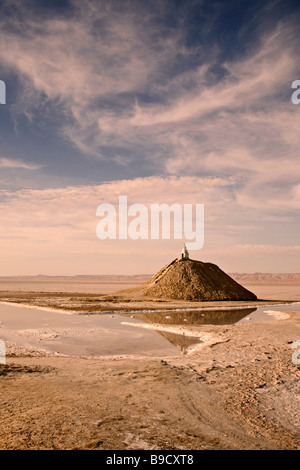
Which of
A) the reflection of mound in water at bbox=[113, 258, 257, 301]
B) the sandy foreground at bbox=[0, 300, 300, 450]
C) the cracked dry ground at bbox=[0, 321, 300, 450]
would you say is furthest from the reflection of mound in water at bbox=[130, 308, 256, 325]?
the reflection of mound in water at bbox=[113, 258, 257, 301]

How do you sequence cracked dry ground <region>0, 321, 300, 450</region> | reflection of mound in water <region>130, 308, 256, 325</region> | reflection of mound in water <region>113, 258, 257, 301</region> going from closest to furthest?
cracked dry ground <region>0, 321, 300, 450</region> → reflection of mound in water <region>130, 308, 256, 325</region> → reflection of mound in water <region>113, 258, 257, 301</region>

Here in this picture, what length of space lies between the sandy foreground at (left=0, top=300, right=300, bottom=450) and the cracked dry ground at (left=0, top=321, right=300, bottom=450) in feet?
0.06

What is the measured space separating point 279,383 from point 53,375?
22.0ft

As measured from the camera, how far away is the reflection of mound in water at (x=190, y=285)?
50625mm

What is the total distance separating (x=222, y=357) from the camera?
1288 cm

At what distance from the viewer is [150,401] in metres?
7.88

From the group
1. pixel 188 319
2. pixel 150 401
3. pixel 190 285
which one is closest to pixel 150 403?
pixel 150 401

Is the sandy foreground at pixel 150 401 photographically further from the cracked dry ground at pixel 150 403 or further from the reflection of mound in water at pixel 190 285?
the reflection of mound in water at pixel 190 285

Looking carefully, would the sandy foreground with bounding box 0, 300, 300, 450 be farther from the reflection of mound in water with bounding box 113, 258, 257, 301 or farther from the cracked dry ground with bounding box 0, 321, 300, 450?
the reflection of mound in water with bounding box 113, 258, 257, 301

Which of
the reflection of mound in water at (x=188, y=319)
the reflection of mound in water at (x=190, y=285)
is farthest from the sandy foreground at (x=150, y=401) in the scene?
the reflection of mound in water at (x=190, y=285)

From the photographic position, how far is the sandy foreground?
592 centimetres

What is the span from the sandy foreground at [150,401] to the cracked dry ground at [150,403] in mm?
19

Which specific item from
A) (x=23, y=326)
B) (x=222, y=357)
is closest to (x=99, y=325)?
(x=23, y=326)
